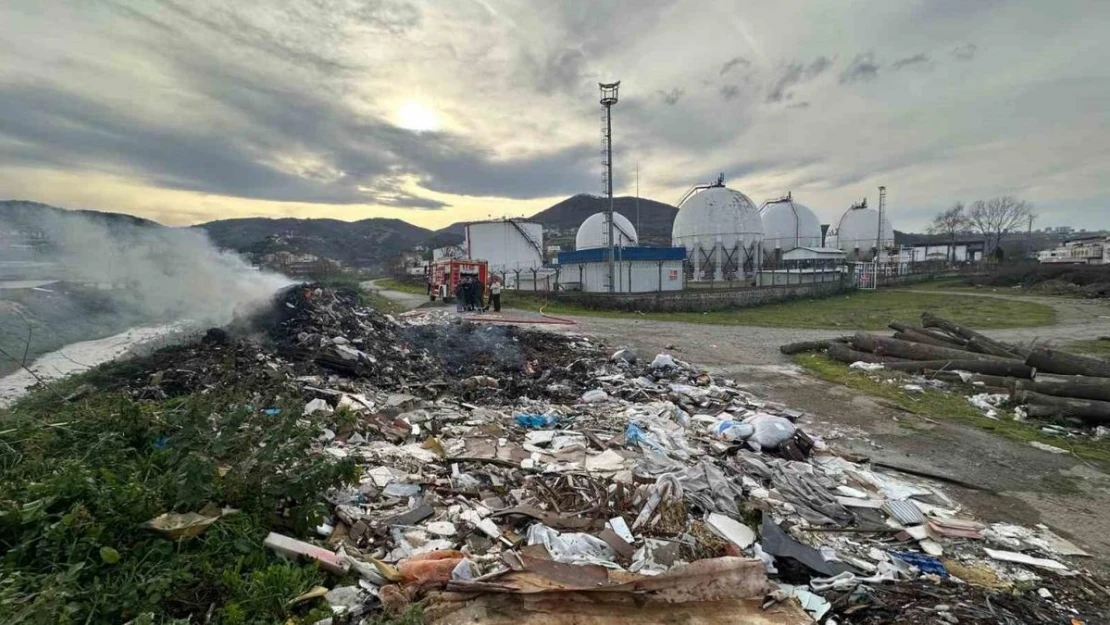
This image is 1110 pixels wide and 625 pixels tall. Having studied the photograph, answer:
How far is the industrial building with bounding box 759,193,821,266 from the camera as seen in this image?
148 ft

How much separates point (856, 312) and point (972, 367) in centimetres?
1322

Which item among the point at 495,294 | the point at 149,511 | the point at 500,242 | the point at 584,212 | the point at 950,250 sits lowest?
the point at 149,511

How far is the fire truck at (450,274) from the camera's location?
21766mm

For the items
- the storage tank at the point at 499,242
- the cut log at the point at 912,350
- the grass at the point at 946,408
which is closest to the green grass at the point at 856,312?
the cut log at the point at 912,350

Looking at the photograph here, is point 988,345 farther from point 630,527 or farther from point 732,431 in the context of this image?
point 630,527

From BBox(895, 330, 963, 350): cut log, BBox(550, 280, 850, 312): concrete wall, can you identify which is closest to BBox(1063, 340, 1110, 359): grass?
BBox(895, 330, 963, 350): cut log

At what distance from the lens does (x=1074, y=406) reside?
693cm

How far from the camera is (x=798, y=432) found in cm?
568

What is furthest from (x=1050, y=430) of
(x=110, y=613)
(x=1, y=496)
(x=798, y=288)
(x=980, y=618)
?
(x=798, y=288)

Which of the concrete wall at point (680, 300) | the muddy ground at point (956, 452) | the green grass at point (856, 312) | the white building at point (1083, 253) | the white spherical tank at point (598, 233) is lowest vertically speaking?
the muddy ground at point (956, 452)

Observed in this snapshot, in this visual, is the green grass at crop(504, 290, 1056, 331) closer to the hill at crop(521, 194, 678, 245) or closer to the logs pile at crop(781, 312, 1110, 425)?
the logs pile at crop(781, 312, 1110, 425)

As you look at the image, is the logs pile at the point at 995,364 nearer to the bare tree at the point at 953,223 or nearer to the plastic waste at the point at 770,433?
Answer: the plastic waste at the point at 770,433

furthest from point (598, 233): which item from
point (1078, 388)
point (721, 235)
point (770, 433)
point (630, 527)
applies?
point (630, 527)

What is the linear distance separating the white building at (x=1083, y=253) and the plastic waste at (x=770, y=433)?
68.2 metres
